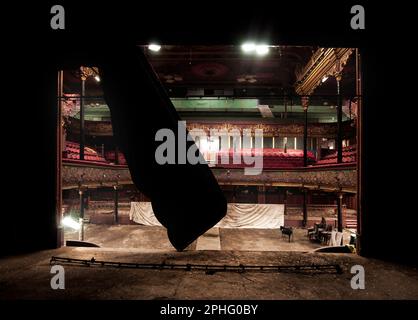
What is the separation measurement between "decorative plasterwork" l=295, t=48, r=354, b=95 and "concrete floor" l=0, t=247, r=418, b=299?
25.9 ft

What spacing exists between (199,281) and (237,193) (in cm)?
1483

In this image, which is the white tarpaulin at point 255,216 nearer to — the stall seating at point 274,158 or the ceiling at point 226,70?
the stall seating at point 274,158

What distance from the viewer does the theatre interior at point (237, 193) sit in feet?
9.83

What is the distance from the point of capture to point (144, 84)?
3223 millimetres

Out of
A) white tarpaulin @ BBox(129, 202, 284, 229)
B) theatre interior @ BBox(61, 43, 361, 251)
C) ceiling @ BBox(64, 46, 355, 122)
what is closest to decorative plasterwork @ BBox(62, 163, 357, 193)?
theatre interior @ BBox(61, 43, 361, 251)

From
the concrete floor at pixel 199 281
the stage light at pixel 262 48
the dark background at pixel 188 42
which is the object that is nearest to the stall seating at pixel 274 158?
the stage light at pixel 262 48

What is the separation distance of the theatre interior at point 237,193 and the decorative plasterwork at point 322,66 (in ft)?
0.16

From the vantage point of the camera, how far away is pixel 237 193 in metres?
17.6

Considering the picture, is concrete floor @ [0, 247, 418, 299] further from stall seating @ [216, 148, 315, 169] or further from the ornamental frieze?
the ornamental frieze

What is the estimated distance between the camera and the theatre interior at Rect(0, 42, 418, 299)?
9.83ft
